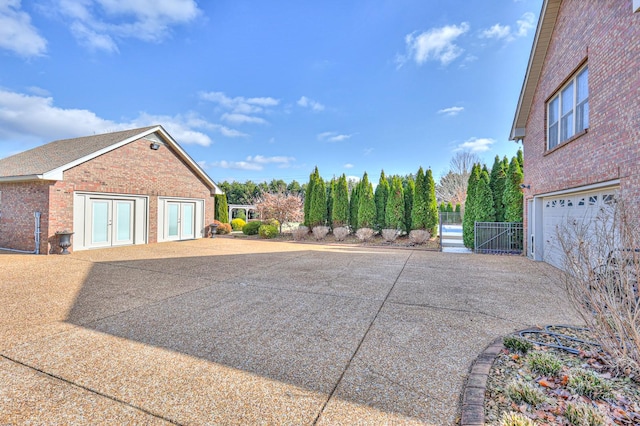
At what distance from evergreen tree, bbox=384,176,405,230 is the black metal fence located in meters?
4.43

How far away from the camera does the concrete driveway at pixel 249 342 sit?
2328 mm

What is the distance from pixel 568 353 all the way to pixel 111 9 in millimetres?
15528

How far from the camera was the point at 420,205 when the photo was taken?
15.4 m

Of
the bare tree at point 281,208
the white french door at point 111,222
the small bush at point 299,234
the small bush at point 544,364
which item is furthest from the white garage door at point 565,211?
the white french door at point 111,222

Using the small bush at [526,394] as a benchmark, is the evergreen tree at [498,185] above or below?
above

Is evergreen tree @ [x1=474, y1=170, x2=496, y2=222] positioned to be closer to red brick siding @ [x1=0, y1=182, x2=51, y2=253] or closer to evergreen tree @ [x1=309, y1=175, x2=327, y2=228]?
evergreen tree @ [x1=309, y1=175, x2=327, y2=228]

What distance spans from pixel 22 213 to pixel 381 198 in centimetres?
1606

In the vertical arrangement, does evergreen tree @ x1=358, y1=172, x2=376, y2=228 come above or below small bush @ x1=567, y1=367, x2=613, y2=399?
above

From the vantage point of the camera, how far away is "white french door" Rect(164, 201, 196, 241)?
15034 mm

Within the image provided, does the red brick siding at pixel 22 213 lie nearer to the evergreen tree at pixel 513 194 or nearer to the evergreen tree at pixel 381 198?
the evergreen tree at pixel 381 198

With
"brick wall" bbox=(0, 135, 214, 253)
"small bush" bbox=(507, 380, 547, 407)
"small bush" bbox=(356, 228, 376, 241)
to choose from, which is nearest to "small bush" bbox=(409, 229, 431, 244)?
"small bush" bbox=(356, 228, 376, 241)

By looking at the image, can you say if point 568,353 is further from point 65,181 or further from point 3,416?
point 65,181

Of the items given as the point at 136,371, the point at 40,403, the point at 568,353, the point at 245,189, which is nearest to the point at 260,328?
the point at 136,371

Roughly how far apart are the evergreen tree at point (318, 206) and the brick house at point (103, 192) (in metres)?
6.50
